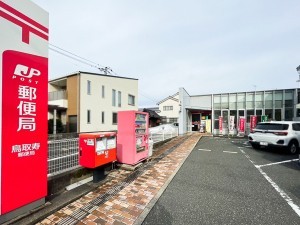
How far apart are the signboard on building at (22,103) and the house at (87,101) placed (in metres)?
13.9

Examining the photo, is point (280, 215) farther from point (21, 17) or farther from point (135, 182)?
point (21, 17)

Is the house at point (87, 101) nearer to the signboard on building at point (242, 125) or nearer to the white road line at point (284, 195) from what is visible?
the signboard on building at point (242, 125)

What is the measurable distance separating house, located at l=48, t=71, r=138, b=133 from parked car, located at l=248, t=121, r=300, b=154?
14.3 meters

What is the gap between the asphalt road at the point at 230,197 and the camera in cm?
304

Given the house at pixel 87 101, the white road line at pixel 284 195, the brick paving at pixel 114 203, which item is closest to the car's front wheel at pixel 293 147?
the white road line at pixel 284 195

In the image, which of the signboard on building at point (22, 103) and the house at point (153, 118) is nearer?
the signboard on building at point (22, 103)

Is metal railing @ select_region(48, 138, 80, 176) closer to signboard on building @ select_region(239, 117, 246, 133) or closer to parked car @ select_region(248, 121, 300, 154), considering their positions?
parked car @ select_region(248, 121, 300, 154)

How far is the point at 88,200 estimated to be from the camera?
3.60m

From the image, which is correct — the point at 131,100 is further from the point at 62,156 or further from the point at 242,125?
the point at 62,156

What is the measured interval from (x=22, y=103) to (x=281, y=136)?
10257 millimetres

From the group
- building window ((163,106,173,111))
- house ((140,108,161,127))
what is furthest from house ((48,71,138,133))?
building window ((163,106,173,111))

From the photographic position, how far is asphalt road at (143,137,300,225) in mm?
3043

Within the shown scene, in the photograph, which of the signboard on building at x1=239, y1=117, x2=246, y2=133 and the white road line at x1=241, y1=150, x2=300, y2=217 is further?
the signboard on building at x1=239, y1=117, x2=246, y2=133

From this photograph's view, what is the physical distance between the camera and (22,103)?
276cm
